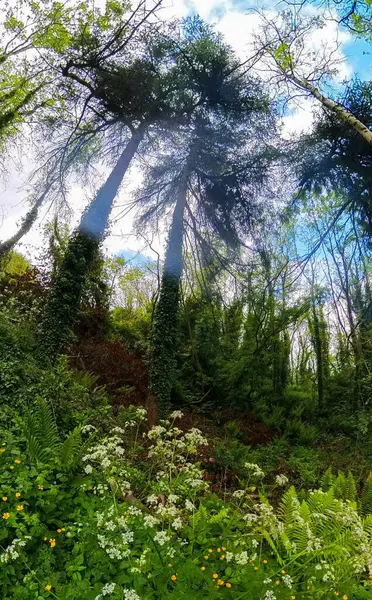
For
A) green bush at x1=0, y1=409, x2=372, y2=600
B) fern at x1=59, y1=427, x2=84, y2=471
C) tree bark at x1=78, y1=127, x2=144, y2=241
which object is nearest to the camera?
green bush at x1=0, y1=409, x2=372, y2=600

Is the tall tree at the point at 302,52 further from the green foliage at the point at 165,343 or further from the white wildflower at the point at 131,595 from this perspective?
the white wildflower at the point at 131,595

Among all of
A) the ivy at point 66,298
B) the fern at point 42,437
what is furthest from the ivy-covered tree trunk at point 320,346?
the fern at point 42,437

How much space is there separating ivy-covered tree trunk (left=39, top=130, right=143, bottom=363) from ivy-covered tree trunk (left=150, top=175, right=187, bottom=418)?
1768mm

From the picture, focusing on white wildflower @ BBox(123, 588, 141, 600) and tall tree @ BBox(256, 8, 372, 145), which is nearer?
white wildflower @ BBox(123, 588, 141, 600)

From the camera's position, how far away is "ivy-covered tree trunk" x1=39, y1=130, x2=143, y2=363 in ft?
26.7

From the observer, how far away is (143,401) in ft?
28.5

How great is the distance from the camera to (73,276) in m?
8.65

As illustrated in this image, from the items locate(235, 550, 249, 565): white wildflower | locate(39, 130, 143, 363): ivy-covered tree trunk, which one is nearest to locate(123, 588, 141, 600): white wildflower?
locate(235, 550, 249, 565): white wildflower

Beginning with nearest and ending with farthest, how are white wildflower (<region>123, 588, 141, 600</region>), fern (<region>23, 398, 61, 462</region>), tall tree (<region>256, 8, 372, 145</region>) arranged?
white wildflower (<region>123, 588, 141, 600</region>) → fern (<region>23, 398, 61, 462</region>) → tall tree (<region>256, 8, 372, 145</region>)

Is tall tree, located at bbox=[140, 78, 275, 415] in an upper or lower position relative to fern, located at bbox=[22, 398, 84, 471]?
upper

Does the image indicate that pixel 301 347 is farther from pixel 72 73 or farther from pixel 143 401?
pixel 72 73

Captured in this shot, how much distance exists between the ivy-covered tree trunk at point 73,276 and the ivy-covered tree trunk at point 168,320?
1.77 metres

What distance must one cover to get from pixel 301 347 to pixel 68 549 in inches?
491

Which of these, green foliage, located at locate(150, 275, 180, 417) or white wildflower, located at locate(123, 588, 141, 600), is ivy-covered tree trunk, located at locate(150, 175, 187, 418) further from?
white wildflower, located at locate(123, 588, 141, 600)
